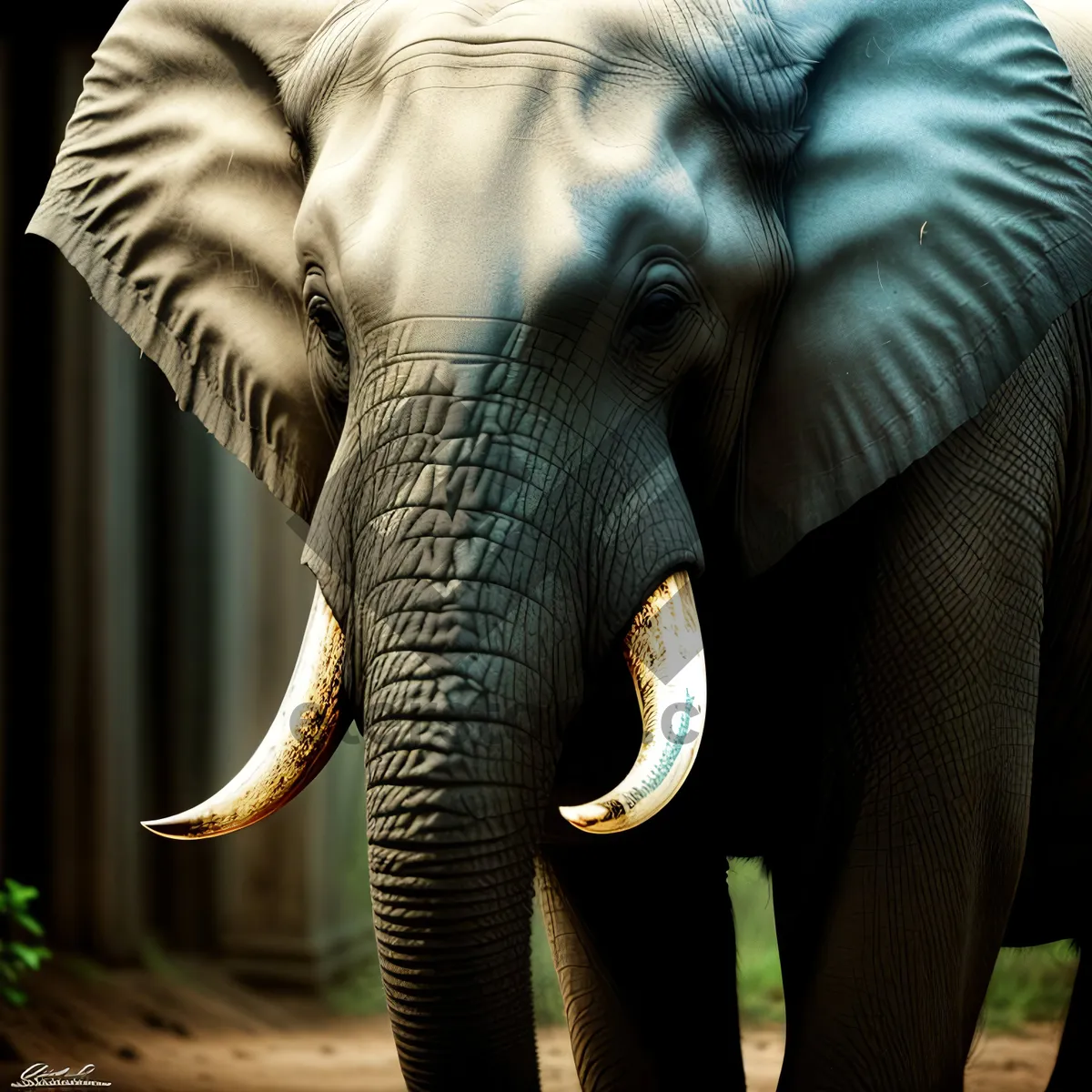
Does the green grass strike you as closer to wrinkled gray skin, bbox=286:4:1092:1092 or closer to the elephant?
the elephant

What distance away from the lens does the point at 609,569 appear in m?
2.13

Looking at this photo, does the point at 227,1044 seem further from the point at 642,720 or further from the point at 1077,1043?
the point at 642,720

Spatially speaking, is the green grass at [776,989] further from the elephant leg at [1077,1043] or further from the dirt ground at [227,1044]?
the elephant leg at [1077,1043]

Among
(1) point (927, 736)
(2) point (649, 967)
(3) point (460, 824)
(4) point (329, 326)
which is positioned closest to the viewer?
(3) point (460, 824)

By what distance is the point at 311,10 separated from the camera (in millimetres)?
2590

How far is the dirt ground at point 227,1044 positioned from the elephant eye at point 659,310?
3111 millimetres

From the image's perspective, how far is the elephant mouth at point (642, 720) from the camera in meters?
2.03

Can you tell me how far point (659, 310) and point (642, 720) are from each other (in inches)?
18.4

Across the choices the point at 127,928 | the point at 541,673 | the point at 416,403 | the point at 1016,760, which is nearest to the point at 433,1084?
the point at 541,673

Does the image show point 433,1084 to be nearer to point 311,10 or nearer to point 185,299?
point 185,299

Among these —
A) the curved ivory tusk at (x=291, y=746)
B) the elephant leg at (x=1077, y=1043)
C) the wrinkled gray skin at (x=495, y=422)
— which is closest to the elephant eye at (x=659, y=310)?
the wrinkled gray skin at (x=495, y=422)

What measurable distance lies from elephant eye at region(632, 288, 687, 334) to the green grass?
4.42 meters

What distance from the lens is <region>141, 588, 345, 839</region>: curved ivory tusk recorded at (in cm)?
222

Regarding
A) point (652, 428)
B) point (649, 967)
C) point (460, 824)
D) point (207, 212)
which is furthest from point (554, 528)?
point (649, 967)
